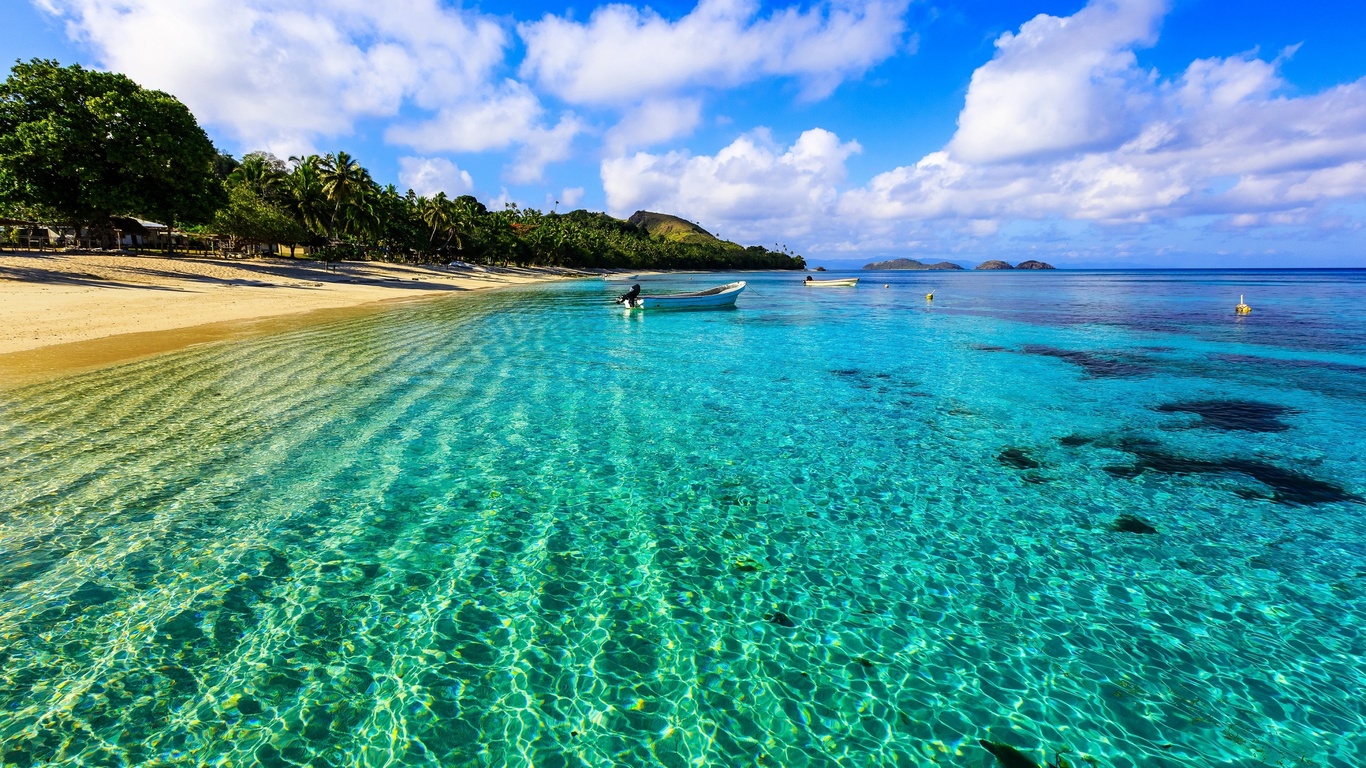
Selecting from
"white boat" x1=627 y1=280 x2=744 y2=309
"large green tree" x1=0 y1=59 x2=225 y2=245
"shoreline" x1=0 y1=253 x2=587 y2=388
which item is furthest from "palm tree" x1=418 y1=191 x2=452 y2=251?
"white boat" x1=627 y1=280 x2=744 y2=309

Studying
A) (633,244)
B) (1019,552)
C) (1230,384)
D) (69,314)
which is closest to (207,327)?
(69,314)

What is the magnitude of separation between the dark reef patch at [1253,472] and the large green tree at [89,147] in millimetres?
50349

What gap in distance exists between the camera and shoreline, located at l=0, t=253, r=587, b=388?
1739 cm

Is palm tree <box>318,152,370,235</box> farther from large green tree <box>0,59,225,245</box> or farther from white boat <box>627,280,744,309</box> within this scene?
white boat <box>627,280,744,309</box>

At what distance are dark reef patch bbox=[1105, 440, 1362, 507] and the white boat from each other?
27952mm

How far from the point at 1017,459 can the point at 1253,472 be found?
3683mm

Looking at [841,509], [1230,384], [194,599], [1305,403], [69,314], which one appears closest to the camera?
[194,599]

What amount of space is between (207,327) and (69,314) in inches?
190

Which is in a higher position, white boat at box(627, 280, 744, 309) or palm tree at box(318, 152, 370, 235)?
palm tree at box(318, 152, 370, 235)

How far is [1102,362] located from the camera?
21.5m

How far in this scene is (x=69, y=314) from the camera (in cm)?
2300

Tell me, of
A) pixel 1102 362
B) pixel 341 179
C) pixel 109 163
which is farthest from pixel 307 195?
pixel 1102 362

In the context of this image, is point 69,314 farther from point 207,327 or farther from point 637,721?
point 637,721

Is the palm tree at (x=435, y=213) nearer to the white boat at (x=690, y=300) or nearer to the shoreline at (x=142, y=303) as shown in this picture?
the shoreline at (x=142, y=303)
